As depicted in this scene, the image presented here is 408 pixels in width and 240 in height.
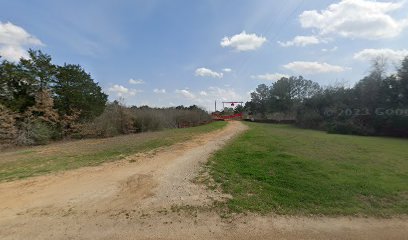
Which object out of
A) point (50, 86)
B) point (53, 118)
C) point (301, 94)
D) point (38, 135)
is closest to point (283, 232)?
point (38, 135)

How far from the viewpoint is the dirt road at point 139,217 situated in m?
4.20

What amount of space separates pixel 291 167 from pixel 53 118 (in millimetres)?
17882

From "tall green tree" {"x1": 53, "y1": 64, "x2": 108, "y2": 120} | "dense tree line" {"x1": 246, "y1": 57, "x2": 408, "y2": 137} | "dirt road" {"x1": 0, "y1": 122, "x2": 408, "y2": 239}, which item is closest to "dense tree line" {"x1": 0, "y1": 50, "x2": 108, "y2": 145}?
"tall green tree" {"x1": 53, "y1": 64, "x2": 108, "y2": 120}

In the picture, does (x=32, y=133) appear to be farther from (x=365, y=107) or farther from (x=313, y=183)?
(x=365, y=107)

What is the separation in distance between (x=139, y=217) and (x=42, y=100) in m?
17.8

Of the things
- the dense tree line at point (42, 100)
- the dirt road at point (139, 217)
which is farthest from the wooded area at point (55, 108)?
the dirt road at point (139, 217)

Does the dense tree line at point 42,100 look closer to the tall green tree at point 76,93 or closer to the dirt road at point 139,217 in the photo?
the tall green tree at point 76,93

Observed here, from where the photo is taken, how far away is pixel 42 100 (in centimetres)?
1873

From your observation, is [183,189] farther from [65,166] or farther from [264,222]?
[65,166]

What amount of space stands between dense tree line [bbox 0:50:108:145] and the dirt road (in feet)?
39.6

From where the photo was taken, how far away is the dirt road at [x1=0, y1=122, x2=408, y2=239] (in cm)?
420

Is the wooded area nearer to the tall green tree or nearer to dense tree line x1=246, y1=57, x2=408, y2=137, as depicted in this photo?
the tall green tree

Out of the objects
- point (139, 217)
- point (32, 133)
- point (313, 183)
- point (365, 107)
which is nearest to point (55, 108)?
point (32, 133)

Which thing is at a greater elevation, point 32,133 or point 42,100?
point 42,100
